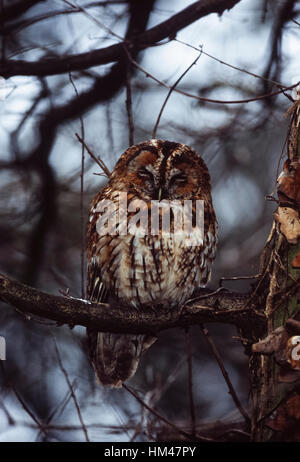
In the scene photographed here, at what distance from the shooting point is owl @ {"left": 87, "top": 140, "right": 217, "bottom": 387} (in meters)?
2.59

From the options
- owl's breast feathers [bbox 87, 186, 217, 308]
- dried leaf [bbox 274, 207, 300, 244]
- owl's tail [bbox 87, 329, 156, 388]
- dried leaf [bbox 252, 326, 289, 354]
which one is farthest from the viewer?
owl's tail [bbox 87, 329, 156, 388]

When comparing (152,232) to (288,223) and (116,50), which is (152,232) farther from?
(116,50)

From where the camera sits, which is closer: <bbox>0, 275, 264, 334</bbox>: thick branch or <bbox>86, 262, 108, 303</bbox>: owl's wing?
<bbox>0, 275, 264, 334</bbox>: thick branch

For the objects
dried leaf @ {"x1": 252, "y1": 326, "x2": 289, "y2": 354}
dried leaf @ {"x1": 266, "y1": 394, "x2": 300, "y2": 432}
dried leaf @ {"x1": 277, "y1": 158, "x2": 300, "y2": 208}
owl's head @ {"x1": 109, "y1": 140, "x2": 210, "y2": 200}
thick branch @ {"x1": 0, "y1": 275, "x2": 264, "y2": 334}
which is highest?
owl's head @ {"x1": 109, "y1": 140, "x2": 210, "y2": 200}

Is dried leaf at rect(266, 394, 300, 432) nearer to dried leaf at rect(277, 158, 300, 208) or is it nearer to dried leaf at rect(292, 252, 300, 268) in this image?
dried leaf at rect(292, 252, 300, 268)

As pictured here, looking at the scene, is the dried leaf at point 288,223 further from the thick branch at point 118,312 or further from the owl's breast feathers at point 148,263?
the owl's breast feathers at point 148,263

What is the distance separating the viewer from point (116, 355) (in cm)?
294

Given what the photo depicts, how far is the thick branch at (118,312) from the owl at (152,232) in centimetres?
29

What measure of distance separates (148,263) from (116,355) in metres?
0.62

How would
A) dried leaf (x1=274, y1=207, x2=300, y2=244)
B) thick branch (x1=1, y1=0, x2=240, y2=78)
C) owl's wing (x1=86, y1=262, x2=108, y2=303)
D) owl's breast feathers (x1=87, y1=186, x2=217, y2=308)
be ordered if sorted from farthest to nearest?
thick branch (x1=1, y1=0, x2=240, y2=78) → owl's wing (x1=86, y1=262, x2=108, y2=303) → owl's breast feathers (x1=87, y1=186, x2=217, y2=308) → dried leaf (x1=274, y1=207, x2=300, y2=244)

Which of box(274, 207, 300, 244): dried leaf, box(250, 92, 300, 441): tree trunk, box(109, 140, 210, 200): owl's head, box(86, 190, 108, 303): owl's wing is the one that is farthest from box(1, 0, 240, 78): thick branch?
box(274, 207, 300, 244): dried leaf

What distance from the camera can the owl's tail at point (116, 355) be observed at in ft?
9.57

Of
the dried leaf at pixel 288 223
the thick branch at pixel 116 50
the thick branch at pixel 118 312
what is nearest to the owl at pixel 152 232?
the thick branch at pixel 118 312

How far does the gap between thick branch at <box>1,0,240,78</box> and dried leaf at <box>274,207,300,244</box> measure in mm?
1652
